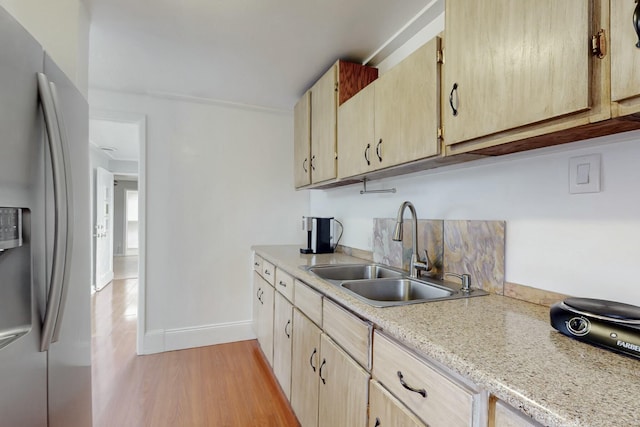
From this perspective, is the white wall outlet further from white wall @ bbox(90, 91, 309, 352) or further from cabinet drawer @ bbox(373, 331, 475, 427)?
white wall @ bbox(90, 91, 309, 352)

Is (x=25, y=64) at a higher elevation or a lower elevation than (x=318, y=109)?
lower

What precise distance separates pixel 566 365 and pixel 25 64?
4.95ft

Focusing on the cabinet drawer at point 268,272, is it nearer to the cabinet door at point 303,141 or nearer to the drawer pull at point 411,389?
the cabinet door at point 303,141

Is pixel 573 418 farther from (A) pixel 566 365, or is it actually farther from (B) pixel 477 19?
(B) pixel 477 19

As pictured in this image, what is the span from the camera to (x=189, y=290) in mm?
2875

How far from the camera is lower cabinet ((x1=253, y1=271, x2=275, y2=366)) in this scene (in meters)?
2.31

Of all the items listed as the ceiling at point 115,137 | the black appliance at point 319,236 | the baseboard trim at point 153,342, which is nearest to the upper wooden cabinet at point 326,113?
the black appliance at point 319,236

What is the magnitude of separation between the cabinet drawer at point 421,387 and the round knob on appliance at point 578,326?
351 mm

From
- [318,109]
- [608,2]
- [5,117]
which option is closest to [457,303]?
[608,2]

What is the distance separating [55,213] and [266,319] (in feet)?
5.96

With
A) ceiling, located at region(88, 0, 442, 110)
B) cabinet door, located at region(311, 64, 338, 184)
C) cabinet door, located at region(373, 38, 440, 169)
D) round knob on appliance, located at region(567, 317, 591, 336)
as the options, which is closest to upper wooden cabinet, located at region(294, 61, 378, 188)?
cabinet door, located at region(311, 64, 338, 184)

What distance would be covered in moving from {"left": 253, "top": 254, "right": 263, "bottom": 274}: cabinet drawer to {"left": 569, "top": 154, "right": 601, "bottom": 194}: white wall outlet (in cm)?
222

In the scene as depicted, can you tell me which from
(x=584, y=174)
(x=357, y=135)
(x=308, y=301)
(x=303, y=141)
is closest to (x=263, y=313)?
(x=308, y=301)

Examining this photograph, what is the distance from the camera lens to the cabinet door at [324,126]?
209 centimetres
